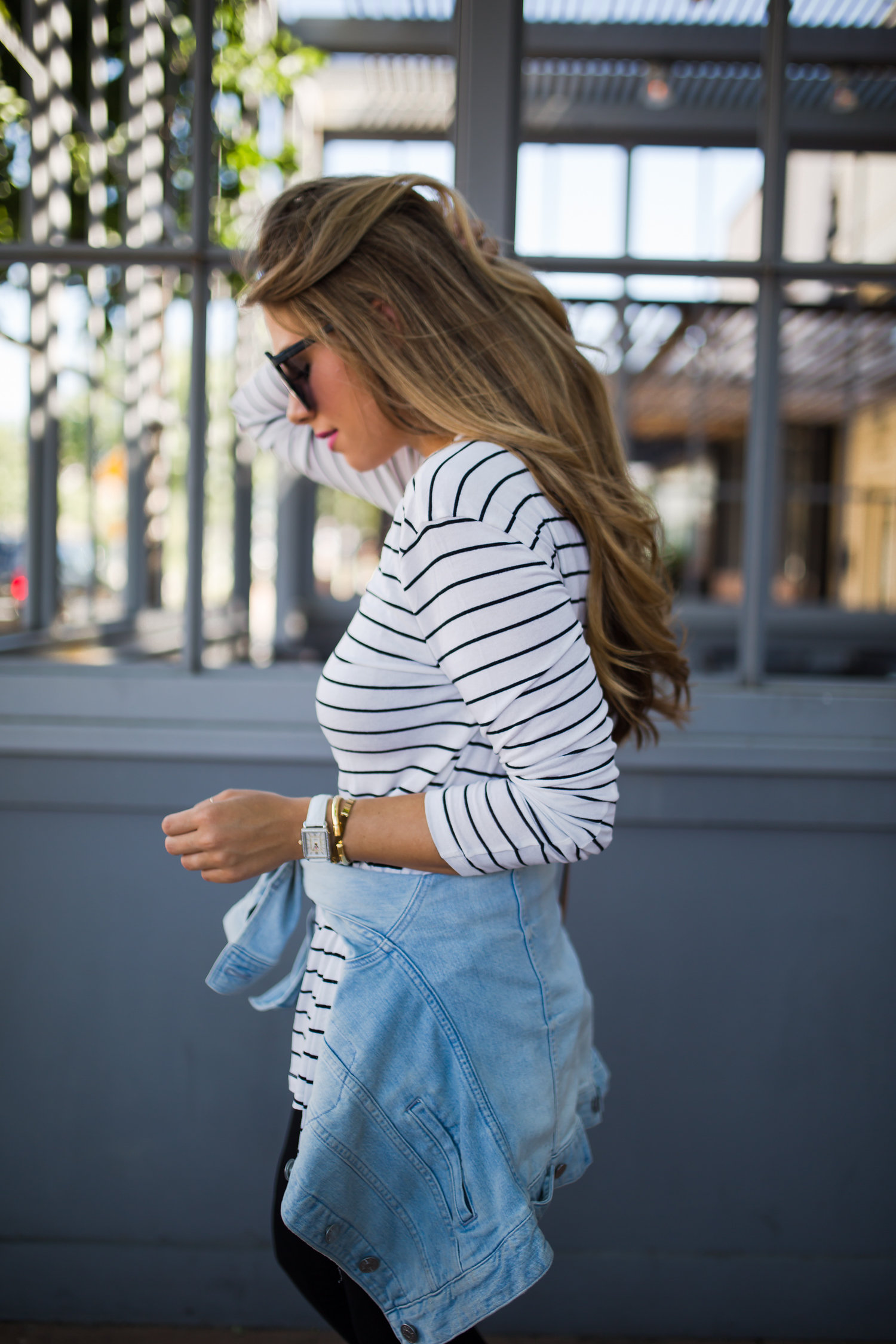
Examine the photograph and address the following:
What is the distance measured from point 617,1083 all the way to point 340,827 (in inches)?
46.8

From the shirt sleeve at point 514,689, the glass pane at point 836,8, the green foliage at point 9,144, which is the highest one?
the glass pane at point 836,8

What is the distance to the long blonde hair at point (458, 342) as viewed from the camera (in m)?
1.07

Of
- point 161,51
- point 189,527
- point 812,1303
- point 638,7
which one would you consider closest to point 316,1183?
point 189,527

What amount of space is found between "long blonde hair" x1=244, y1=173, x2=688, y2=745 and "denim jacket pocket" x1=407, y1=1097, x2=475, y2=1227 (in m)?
0.54

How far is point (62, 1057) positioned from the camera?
6.27 feet

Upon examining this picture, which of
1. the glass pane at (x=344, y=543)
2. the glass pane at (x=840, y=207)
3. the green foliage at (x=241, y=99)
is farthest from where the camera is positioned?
the glass pane at (x=344, y=543)

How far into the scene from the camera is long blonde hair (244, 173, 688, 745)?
1074 mm

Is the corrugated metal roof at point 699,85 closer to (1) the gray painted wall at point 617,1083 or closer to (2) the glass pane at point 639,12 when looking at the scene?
(2) the glass pane at point 639,12

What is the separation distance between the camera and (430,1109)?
1.05m

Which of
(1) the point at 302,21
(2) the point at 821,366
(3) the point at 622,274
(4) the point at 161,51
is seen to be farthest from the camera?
(2) the point at 821,366

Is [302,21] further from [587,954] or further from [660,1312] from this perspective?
[660,1312]

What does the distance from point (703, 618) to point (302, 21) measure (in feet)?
16.4

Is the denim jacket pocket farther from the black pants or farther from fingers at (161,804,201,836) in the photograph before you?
fingers at (161,804,201,836)

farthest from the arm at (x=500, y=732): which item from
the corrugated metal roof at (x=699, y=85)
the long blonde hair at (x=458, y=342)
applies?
the corrugated metal roof at (x=699, y=85)
